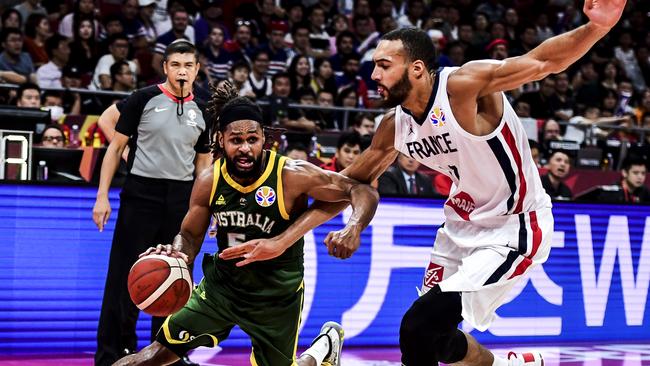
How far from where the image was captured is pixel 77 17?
12750mm

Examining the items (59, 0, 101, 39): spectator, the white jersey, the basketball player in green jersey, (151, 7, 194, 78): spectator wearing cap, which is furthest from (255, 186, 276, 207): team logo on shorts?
(59, 0, 101, 39): spectator

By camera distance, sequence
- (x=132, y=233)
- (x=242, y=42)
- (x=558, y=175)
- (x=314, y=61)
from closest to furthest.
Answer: (x=132, y=233)
(x=558, y=175)
(x=242, y=42)
(x=314, y=61)

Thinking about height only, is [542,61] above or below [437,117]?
above

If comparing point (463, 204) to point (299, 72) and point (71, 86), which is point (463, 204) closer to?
point (71, 86)

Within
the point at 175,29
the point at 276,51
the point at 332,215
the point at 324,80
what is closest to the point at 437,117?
the point at 332,215

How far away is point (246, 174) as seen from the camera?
15.9 feet

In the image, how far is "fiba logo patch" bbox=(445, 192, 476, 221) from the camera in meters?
4.99

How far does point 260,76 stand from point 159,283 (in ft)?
28.3

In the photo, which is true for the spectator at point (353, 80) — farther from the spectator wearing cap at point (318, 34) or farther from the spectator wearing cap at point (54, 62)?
the spectator wearing cap at point (54, 62)

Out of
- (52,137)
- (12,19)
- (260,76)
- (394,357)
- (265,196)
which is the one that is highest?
(12,19)

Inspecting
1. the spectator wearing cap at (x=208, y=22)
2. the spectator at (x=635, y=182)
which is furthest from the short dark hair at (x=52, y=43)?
the spectator at (x=635, y=182)

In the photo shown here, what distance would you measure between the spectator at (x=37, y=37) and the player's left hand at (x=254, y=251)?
8.25 metres

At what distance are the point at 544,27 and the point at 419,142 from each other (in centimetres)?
1382

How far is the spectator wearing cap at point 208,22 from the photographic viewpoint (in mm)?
13914
